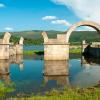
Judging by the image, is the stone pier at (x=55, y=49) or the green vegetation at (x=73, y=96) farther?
the stone pier at (x=55, y=49)

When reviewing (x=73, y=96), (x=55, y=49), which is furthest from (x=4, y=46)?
(x=73, y=96)

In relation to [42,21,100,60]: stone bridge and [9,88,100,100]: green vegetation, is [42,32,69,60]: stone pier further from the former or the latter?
[9,88,100,100]: green vegetation

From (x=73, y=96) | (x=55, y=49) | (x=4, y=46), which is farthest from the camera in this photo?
(x=4, y=46)

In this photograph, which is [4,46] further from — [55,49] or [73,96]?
[73,96]

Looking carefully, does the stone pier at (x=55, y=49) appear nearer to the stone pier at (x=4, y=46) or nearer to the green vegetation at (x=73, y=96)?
the stone pier at (x=4, y=46)

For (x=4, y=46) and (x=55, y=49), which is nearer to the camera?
(x=55, y=49)

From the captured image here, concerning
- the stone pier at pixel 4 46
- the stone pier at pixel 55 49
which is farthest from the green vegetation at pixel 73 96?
the stone pier at pixel 4 46

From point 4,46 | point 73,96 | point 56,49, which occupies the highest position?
point 4,46

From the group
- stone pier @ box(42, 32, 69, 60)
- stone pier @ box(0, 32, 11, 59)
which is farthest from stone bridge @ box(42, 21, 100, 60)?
stone pier @ box(0, 32, 11, 59)

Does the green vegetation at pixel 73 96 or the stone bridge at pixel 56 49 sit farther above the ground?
the stone bridge at pixel 56 49

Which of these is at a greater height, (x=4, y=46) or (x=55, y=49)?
(x=4, y=46)

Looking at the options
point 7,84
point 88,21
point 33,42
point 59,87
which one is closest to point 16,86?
point 7,84

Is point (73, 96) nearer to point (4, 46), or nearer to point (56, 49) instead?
point (56, 49)

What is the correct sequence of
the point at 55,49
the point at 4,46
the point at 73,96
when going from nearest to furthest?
the point at 73,96 < the point at 55,49 < the point at 4,46
